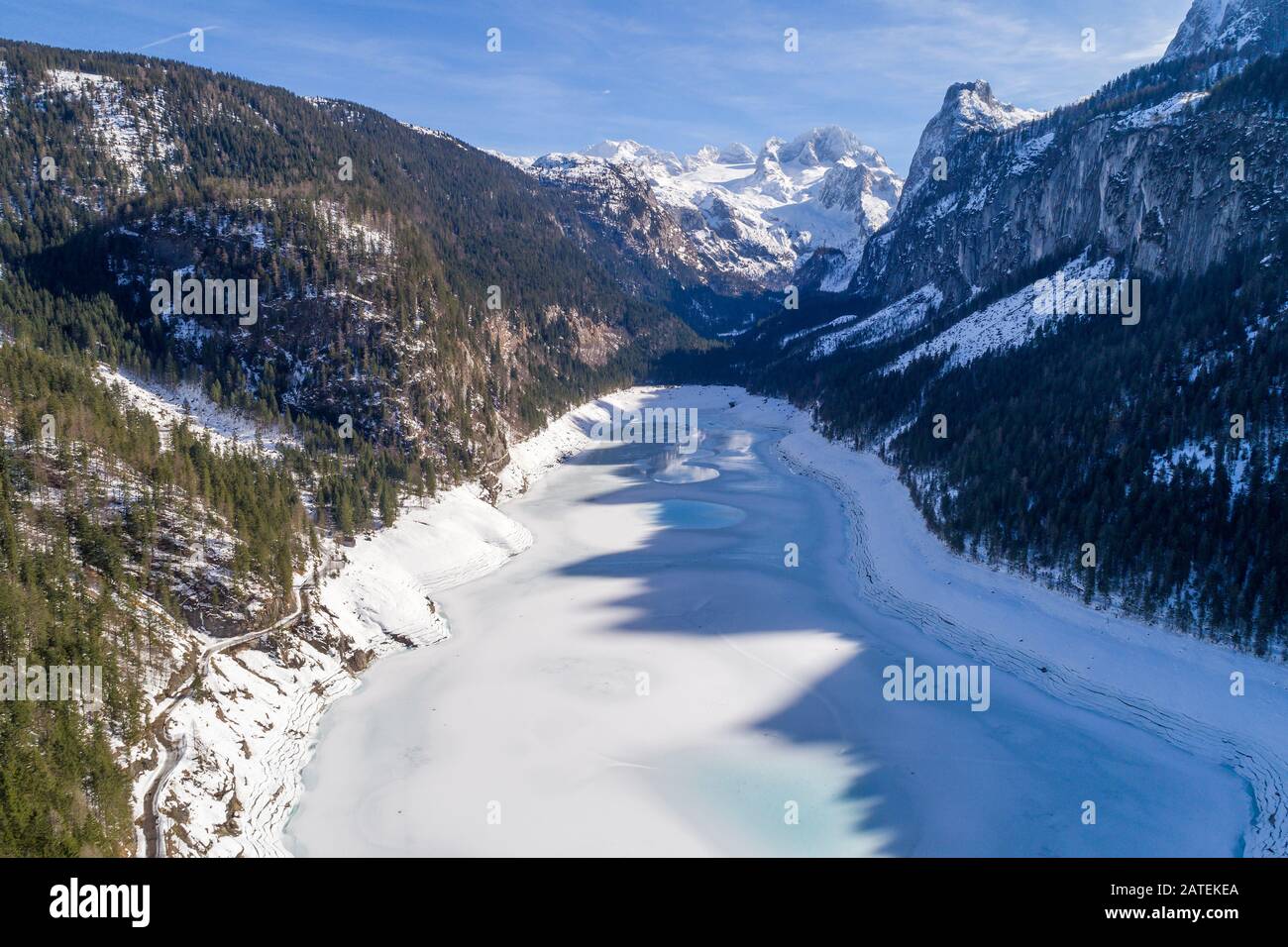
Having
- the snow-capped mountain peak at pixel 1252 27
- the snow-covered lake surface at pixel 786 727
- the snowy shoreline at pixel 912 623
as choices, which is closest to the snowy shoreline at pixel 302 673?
the snowy shoreline at pixel 912 623

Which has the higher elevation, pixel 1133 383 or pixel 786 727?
pixel 1133 383

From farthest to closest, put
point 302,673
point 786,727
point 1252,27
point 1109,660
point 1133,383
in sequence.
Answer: point 1252,27, point 1133,383, point 1109,660, point 302,673, point 786,727

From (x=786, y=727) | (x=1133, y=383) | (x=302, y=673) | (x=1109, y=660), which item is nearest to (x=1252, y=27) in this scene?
(x=1133, y=383)

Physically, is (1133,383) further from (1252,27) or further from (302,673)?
(1252,27)

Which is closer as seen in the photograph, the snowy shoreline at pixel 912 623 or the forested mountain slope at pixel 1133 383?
the snowy shoreline at pixel 912 623

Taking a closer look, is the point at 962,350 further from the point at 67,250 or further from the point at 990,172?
the point at 67,250

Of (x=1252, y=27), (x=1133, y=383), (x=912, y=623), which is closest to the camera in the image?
(x=912, y=623)

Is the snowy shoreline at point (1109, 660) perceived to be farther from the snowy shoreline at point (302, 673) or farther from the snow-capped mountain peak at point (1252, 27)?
the snow-capped mountain peak at point (1252, 27)

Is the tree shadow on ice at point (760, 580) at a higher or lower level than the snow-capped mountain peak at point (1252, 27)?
lower

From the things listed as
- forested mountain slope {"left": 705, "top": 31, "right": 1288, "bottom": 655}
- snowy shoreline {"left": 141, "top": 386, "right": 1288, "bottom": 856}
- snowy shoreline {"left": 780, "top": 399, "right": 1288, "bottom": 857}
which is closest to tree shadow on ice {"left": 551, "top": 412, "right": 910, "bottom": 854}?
snowy shoreline {"left": 141, "top": 386, "right": 1288, "bottom": 856}
